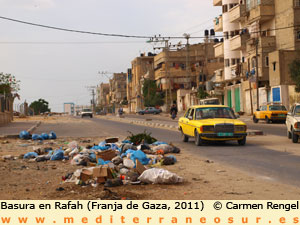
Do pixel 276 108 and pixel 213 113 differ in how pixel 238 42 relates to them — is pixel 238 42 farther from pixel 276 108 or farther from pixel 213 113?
pixel 213 113

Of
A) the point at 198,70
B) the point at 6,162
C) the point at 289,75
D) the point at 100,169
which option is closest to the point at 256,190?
the point at 100,169

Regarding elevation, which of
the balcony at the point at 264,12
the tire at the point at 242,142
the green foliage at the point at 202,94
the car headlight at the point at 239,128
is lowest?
the tire at the point at 242,142

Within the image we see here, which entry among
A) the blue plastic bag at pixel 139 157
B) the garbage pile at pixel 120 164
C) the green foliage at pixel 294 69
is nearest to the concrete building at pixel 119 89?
the green foliage at pixel 294 69

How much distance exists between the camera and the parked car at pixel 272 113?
3509 cm

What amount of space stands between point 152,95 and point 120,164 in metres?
98.4

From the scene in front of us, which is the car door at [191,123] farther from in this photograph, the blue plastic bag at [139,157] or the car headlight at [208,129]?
the blue plastic bag at [139,157]

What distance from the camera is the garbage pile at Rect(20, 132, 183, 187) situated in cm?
839

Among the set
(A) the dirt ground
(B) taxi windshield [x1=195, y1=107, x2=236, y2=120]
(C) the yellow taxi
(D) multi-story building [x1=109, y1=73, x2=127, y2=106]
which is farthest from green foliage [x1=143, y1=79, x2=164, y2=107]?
(A) the dirt ground

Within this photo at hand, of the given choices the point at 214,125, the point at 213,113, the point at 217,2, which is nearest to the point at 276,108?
the point at 213,113

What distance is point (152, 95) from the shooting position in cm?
10894

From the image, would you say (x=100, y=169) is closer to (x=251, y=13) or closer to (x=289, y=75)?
(x=289, y=75)

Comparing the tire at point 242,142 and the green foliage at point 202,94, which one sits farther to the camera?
the green foliage at point 202,94

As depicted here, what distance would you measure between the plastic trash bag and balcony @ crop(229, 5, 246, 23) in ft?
157

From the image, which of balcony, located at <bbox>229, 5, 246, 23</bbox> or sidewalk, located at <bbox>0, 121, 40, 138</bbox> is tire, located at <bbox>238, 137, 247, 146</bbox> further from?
balcony, located at <bbox>229, 5, 246, 23</bbox>
